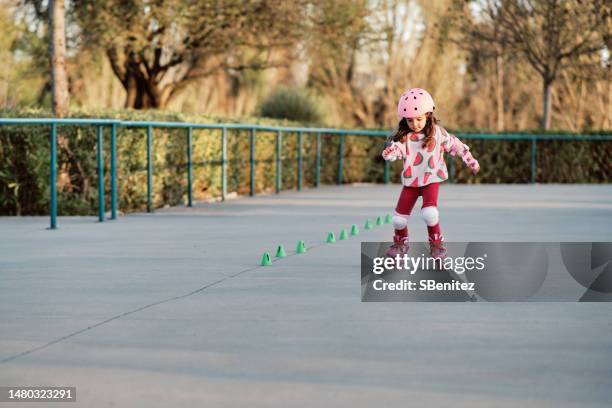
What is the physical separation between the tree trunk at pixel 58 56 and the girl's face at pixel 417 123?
9.62 metres

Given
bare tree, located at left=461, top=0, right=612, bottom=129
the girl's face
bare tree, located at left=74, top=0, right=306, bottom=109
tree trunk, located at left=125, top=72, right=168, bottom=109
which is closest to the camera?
the girl's face

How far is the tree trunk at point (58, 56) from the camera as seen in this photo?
18.2 m

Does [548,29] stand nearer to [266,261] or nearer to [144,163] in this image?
[144,163]

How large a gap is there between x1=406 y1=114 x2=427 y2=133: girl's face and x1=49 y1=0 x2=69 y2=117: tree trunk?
9.62m

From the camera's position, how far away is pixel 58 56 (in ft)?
60.6

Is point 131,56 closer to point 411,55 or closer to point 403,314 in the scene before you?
point 411,55

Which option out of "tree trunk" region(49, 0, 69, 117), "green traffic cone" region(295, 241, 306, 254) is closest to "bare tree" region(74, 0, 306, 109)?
"tree trunk" region(49, 0, 69, 117)

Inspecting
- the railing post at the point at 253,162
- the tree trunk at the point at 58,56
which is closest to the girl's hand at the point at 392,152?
the tree trunk at the point at 58,56

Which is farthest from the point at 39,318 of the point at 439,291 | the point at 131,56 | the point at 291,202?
the point at 131,56

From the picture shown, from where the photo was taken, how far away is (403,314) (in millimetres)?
7297

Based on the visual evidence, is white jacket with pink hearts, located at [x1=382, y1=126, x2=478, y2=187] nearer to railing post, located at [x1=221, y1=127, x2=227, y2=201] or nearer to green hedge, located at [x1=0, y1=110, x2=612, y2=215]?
green hedge, located at [x1=0, y1=110, x2=612, y2=215]

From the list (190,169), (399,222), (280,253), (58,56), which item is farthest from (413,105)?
(58,56)

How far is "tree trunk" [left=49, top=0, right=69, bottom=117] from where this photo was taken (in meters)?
18.2

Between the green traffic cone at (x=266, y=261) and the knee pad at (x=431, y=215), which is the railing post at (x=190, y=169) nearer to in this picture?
the green traffic cone at (x=266, y=261)
